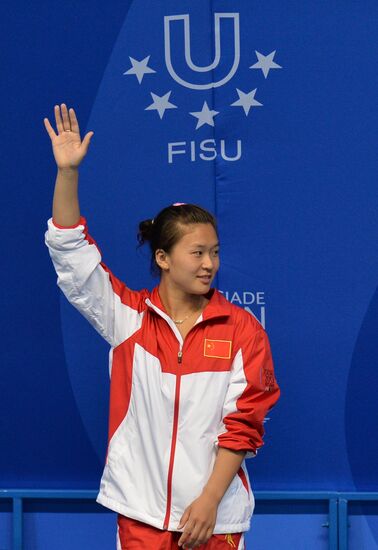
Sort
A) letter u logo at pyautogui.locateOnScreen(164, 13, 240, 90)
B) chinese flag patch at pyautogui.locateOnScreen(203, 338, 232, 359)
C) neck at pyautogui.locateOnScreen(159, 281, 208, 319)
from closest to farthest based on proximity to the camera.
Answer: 1. chinese flag patch at pyautogui.locateOnScreen(203, 338, 232, 359)
2. neck at pyautogui.locateOnScreen(159, 281, 208, 319)
3. letter u logo at pyautogui.locateOnScreen(164, 13, 240, 90)

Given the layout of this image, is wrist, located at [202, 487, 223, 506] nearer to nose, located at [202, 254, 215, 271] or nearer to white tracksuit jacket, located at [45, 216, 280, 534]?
white tracksuit jacket, located at [45, 216, 280, 534]

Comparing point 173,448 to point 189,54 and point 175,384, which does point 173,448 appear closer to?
point 175,384

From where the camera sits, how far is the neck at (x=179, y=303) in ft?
9.11

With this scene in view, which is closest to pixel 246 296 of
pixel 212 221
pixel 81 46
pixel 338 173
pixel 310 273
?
pixel 310 273

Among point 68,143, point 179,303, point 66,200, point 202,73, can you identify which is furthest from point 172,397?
point 202,73

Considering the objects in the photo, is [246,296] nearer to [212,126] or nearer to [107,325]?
[212,126]

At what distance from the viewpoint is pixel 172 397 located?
8.67ft

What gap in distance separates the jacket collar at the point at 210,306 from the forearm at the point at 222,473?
357 mm

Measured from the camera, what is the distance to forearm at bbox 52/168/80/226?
2648 millimetres

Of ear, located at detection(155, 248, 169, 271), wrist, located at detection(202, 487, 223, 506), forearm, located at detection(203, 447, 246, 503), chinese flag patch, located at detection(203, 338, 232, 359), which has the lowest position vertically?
wrist, located at detection(202, 487, 223, 506)

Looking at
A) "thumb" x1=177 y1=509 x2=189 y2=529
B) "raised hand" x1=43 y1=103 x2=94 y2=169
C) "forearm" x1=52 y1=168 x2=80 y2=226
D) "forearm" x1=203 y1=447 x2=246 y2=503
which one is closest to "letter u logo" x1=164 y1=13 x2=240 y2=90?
"raised hand" x1=43 y1=103 x2=94 y2=169

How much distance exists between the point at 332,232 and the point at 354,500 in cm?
94

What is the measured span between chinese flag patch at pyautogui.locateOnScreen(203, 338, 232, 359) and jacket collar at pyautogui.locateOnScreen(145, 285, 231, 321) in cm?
7

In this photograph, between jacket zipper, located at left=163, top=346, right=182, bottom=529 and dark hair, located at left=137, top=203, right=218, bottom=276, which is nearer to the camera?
jacket zipper, located at left=163, top=346, right=182, bottom=529
